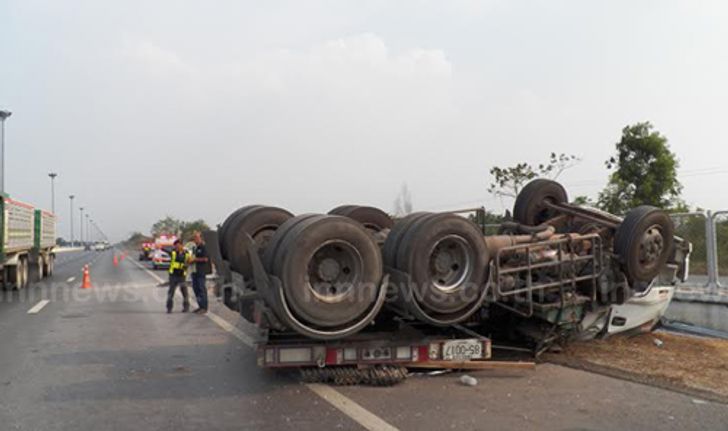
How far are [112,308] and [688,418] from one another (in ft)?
36.8

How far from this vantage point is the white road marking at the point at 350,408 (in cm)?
478

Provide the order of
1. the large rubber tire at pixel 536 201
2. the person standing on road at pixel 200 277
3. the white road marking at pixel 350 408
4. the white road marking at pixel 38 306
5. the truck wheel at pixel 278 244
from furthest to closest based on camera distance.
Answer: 1. the white road marking at pixel 38 306
2. the person standing on road at pixel 200 277
3. the large rubber tire at pixel 536 201
4. the truck wheel at pixel 278 244
5. the white road marking at pixel 350 408

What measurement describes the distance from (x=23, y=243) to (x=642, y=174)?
2180 cm

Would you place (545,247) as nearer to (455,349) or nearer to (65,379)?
(455,349)

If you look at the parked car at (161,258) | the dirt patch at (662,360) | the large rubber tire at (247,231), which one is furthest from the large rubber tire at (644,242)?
the parked car at (161,258)

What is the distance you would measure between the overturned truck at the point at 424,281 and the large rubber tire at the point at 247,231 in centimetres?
1

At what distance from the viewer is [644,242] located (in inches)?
279

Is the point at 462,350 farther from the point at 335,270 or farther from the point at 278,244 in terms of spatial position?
the point at 278,244

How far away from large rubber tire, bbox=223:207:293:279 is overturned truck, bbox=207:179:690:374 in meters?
0.01

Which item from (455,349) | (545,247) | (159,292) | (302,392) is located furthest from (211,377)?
(159,292)

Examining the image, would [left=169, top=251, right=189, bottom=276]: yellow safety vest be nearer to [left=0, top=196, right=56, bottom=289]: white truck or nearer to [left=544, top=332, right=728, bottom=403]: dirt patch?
[left=0, top=196, right=56, bottom=289]: white truck

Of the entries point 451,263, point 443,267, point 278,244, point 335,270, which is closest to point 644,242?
point 451,263

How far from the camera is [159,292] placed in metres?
16.9

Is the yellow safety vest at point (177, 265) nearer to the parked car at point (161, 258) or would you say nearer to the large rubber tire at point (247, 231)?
the large rubber tire at point (247, 231)
